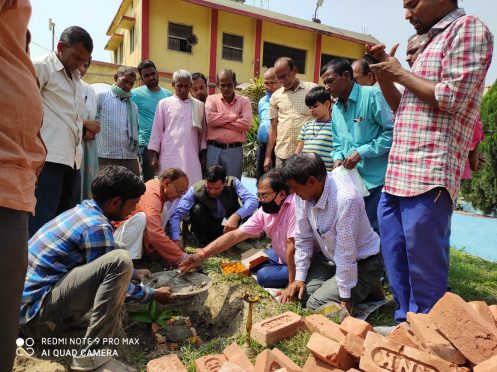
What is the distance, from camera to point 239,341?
266 centimetres

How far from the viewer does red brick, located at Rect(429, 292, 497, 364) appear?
165 centimetres

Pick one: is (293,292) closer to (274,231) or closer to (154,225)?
(274,231)

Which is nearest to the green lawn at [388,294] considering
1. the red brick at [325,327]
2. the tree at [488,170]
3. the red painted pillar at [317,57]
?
the red brick at [325,327]

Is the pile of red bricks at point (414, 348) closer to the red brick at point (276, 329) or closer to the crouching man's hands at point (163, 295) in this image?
the red brick at point (276, 329)

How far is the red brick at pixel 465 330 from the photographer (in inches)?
64.9

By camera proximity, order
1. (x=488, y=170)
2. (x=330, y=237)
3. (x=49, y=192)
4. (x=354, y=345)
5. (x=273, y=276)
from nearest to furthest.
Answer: (x=354, y=345) → (x=330, y=237) → (x=49, y=192) → (x=273, y=276) → (x=488, y=170)

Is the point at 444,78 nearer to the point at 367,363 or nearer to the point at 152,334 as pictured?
the point at 367,363

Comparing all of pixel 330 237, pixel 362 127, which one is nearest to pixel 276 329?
pixel 330 237

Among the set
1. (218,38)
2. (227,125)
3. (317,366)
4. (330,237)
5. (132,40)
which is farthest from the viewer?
(132,40)

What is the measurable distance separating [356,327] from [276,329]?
0.62 meters

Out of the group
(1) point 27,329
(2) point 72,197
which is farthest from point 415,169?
(2) point 72,197

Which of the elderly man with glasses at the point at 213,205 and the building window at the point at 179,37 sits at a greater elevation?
the building window at the point at 179,37

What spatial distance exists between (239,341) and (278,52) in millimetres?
15277

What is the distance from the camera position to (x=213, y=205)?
4.38 meters
